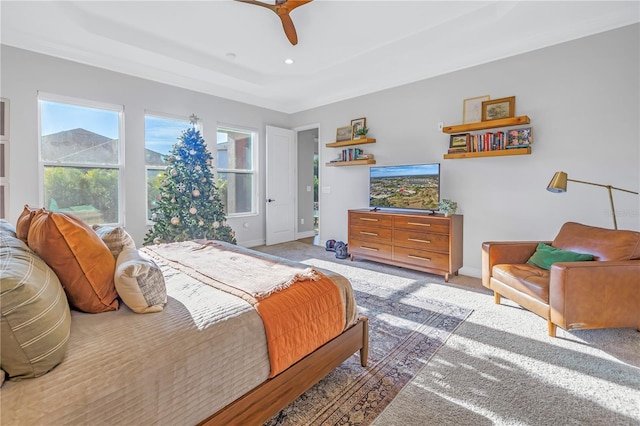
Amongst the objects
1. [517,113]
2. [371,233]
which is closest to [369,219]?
[371,233]

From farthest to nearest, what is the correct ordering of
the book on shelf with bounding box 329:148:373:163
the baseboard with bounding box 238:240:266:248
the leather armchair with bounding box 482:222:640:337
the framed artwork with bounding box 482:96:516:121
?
1. the baseboard with bounding box 238:240:266:248
2. the book on shelf with bounding box 329:148:373:163
3. the framed artwork with bounding box 482:96:516:121
4. the leather armchair with bounding box 482:222:640:337

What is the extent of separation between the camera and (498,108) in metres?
3.61

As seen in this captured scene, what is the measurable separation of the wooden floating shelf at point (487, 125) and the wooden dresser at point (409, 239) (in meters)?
1.07

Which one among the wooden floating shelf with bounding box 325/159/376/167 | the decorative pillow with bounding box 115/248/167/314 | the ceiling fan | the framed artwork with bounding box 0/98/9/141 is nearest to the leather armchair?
the decorative pillow with bounding box 115/248/167/314

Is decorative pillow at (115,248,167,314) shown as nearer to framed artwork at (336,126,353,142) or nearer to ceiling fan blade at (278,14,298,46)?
ceiling fan blade at (278,14,298,46)

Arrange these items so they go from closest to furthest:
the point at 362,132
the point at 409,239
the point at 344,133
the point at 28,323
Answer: the point at 28,323 < the point at 409,239 < the point at 362,132 < the point at 344,133

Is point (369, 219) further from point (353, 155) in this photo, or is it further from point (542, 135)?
point (542, 135)

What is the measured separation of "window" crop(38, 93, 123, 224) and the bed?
2566 millimetres

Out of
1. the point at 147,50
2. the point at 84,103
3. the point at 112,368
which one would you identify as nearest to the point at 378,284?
the point at 112,368

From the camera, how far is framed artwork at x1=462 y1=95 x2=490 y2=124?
3.77 m

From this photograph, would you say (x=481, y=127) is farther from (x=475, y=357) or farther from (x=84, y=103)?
(x=84, y=103)

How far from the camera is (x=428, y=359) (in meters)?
2.07

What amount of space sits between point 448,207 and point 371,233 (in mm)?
1119

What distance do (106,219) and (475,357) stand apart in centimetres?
437
